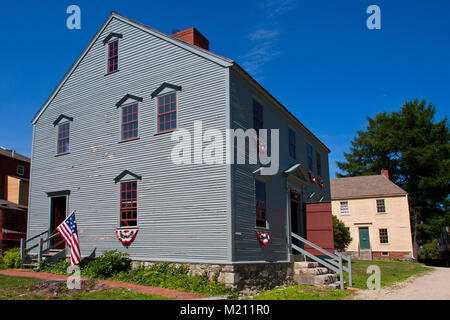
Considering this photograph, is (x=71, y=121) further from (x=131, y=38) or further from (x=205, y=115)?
(x=205, y=115)

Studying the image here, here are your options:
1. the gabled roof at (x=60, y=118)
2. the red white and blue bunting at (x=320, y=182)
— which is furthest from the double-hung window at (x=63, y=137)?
the red white and blue bunting at (x=320, y=182)

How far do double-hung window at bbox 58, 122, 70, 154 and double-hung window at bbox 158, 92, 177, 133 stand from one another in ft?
16.7

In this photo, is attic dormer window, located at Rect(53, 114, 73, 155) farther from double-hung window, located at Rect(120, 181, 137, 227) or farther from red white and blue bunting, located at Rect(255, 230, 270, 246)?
red white and blue bunting, located at Rect(255, 230, 270, 246)

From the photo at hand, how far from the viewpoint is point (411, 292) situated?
13.5 metres

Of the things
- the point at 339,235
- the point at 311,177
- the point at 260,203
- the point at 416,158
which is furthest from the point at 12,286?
the point at 416,158

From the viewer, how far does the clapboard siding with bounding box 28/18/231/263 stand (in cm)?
1257

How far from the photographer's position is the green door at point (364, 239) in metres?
37.9

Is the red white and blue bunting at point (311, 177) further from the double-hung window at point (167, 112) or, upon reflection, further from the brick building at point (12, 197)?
the brick building at point (12, 197)

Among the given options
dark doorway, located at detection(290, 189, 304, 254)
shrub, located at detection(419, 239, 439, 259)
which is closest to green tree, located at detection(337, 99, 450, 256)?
shrub, located at detection(419, 239, 439, 259)

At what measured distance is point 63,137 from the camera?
16875mm

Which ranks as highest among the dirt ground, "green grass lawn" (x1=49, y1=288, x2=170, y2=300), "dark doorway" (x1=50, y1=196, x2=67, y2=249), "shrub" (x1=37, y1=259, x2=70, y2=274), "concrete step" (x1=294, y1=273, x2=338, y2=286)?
"dark doorway" (x1=50, y1=196, x2=67, y2=249)

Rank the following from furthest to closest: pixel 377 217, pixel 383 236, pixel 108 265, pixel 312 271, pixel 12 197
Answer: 1. pixel 377 217
2. pixel 383 236
3. pixel 12 197
4. pixel 312 271
5. pixel 108 265

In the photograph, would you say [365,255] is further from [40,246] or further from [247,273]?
[40,246]

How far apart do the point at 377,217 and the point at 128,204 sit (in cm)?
3005
